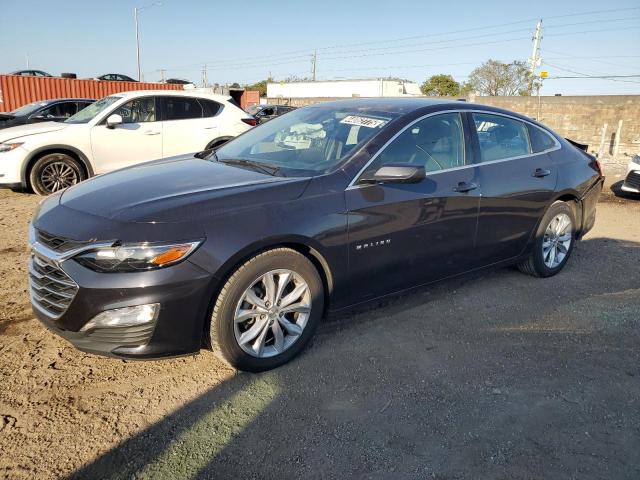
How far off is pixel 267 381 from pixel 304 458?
0.67m

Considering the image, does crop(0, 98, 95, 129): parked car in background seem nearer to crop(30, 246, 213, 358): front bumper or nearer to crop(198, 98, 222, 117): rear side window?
crop(198, 98, 222, 117): rear side window

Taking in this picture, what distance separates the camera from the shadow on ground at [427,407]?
2.34 m

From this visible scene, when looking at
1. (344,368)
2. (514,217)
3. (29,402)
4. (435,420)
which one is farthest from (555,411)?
(29,402)

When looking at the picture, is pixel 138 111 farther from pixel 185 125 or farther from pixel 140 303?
pixel 140 303

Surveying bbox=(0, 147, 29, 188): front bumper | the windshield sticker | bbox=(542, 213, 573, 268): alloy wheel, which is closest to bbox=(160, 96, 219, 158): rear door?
bbox=(0, 147, 29, 188): front bumper

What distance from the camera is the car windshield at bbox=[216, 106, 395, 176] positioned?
11.3ft

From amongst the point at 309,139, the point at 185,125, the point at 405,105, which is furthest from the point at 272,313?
the point at 185,125

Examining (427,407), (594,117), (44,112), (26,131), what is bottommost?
(427,407)

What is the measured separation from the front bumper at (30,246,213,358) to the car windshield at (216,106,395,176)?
42.0 inches

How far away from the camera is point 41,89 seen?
20.6 metres

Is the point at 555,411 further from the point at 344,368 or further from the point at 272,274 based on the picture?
the point at 272,274

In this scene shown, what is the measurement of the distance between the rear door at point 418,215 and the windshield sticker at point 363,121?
18 centimetres

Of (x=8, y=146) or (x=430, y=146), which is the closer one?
(x=430, y=146)

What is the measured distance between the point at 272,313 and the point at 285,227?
1.70ft
